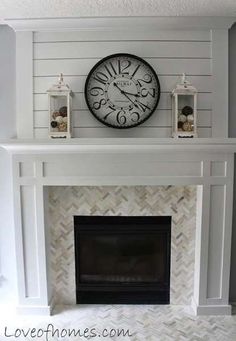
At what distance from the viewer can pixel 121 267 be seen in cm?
262

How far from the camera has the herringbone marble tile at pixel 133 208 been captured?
2.48m

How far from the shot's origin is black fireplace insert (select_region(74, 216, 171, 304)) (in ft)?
8.38

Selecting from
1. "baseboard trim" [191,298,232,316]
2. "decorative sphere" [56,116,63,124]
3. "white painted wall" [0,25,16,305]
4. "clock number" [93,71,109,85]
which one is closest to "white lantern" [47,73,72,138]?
"decorative sphere" [56,116,63,124]

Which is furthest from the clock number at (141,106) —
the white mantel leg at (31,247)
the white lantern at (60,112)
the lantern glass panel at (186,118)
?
the white mantel leg at (31,247)

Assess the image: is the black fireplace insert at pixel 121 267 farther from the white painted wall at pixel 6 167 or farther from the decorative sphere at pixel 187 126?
the decorative sphere at pixel 187 126

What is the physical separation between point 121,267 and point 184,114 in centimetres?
137

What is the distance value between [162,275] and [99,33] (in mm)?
2005

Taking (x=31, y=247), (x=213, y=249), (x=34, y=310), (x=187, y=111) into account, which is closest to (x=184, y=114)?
(x=187, y=111)

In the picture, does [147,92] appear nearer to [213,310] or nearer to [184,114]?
[184,114]

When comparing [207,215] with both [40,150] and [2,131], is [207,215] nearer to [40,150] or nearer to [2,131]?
[40,150]

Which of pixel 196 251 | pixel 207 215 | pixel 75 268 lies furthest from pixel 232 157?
pixel 75 268

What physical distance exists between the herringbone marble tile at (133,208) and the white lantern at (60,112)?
0.48m

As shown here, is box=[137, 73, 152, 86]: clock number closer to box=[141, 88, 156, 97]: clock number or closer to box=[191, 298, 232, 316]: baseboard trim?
box=[141, 88, 156, 97]: clock number

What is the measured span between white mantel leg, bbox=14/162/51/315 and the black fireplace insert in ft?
0.99
